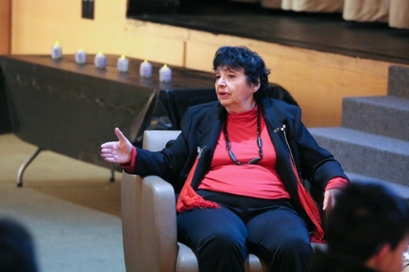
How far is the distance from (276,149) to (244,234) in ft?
1.20

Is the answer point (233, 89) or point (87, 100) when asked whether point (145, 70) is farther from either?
point (233, 89)

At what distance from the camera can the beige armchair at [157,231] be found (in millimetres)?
2852

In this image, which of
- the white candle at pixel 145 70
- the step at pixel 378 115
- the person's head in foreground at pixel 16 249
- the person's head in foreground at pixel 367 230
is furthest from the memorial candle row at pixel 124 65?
the person's head in foreground at pixel 16 249

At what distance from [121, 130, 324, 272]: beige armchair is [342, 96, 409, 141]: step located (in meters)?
1.47

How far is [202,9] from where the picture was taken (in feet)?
21.7

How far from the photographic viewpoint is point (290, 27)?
5680 mm

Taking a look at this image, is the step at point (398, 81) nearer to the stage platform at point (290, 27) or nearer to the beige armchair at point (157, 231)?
the stage platform at point (290, 27)

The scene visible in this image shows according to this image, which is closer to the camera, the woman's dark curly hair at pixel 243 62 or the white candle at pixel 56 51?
the woman's dark curly hair at pixel 243 62

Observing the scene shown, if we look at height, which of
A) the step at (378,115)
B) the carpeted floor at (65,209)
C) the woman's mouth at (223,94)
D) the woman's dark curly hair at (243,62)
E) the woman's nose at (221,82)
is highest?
the woman's dark curly hair at (243,62)

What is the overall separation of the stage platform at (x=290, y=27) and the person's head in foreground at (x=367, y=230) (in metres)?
2.82

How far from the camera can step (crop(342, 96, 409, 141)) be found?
4031 mm

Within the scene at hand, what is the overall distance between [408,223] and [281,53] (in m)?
3.35

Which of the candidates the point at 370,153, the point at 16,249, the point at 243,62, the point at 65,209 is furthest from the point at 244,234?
the point at 65,209

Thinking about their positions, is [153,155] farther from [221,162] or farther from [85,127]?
[85,127]
